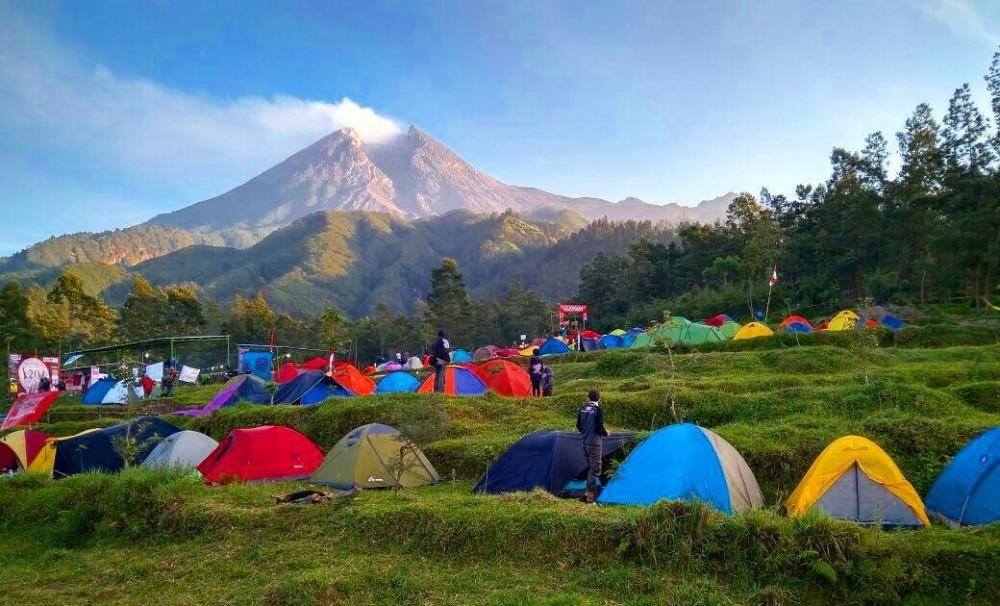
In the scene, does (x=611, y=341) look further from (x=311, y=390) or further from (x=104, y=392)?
(x=104, y=392)

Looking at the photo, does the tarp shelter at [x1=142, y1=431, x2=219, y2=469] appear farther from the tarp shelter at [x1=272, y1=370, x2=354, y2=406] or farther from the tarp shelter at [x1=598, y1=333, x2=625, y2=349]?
the tarp shelter at [x1=598, y1=333, x2=625, y2=349]

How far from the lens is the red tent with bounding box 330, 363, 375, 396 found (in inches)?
747

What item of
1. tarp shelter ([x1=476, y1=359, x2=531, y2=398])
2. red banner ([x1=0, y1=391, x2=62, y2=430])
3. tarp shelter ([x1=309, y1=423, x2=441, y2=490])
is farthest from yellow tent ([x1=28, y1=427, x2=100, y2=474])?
tarp shelter ([x1=476, y1=359, x2=531, y2=398])

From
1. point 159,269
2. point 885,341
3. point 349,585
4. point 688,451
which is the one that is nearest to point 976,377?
point 885,341

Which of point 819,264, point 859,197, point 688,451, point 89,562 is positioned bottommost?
point 89,562

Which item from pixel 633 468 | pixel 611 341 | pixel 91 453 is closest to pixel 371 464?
pixel 633 468

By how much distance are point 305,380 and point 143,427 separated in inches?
216

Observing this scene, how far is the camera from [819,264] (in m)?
41.5

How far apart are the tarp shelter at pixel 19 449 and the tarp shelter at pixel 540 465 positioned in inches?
444

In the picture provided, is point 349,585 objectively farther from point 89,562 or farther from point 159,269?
point 159,269

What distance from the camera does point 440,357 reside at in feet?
49.6

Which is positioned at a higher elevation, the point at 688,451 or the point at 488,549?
the point at 688,451

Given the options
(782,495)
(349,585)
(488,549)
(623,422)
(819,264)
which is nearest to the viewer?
(349,585)

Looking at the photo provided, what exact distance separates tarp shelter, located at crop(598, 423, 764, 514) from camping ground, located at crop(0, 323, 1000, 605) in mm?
839
